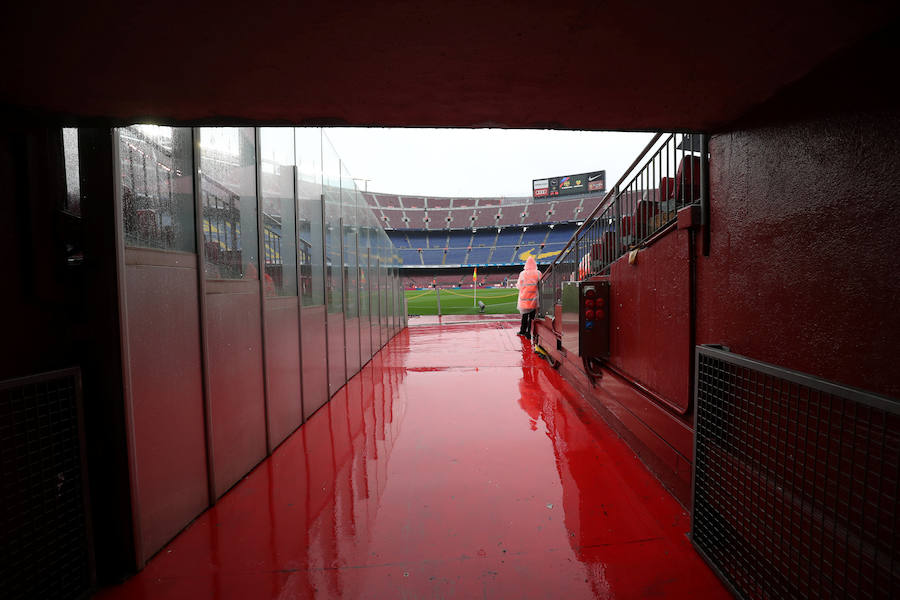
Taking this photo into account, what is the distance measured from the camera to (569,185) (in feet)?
145

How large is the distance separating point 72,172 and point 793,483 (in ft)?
10.6

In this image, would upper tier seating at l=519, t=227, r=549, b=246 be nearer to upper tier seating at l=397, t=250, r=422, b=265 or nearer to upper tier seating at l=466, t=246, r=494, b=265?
upper tier seating at l=466, t=246, r=494, b=265

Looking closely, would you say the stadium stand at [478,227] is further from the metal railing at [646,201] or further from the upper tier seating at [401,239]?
A: the metal railing at [646,201]

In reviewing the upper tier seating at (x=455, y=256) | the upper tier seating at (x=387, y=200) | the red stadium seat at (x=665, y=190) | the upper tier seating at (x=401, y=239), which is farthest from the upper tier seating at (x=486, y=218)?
the red stadium seat at (x=665, y=190)

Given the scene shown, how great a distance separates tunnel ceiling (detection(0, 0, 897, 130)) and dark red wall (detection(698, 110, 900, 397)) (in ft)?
0.99

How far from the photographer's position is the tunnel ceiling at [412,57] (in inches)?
42.2

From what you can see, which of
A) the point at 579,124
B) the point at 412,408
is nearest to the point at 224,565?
the point at 412,408

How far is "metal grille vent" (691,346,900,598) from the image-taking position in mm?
1151

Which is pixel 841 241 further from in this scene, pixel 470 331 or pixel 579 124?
pixel 470 331

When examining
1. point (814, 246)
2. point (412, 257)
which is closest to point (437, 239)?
point (412, 257)

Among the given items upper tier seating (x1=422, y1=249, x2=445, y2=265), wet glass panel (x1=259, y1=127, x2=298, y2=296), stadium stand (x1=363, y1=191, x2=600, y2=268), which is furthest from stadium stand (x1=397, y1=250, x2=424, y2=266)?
wet glass panel (x1=259, y1=127, x2=298, y2=296)

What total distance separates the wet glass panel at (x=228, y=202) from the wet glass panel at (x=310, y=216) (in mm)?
904

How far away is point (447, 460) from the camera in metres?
2.90

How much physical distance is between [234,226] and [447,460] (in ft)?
7.80
